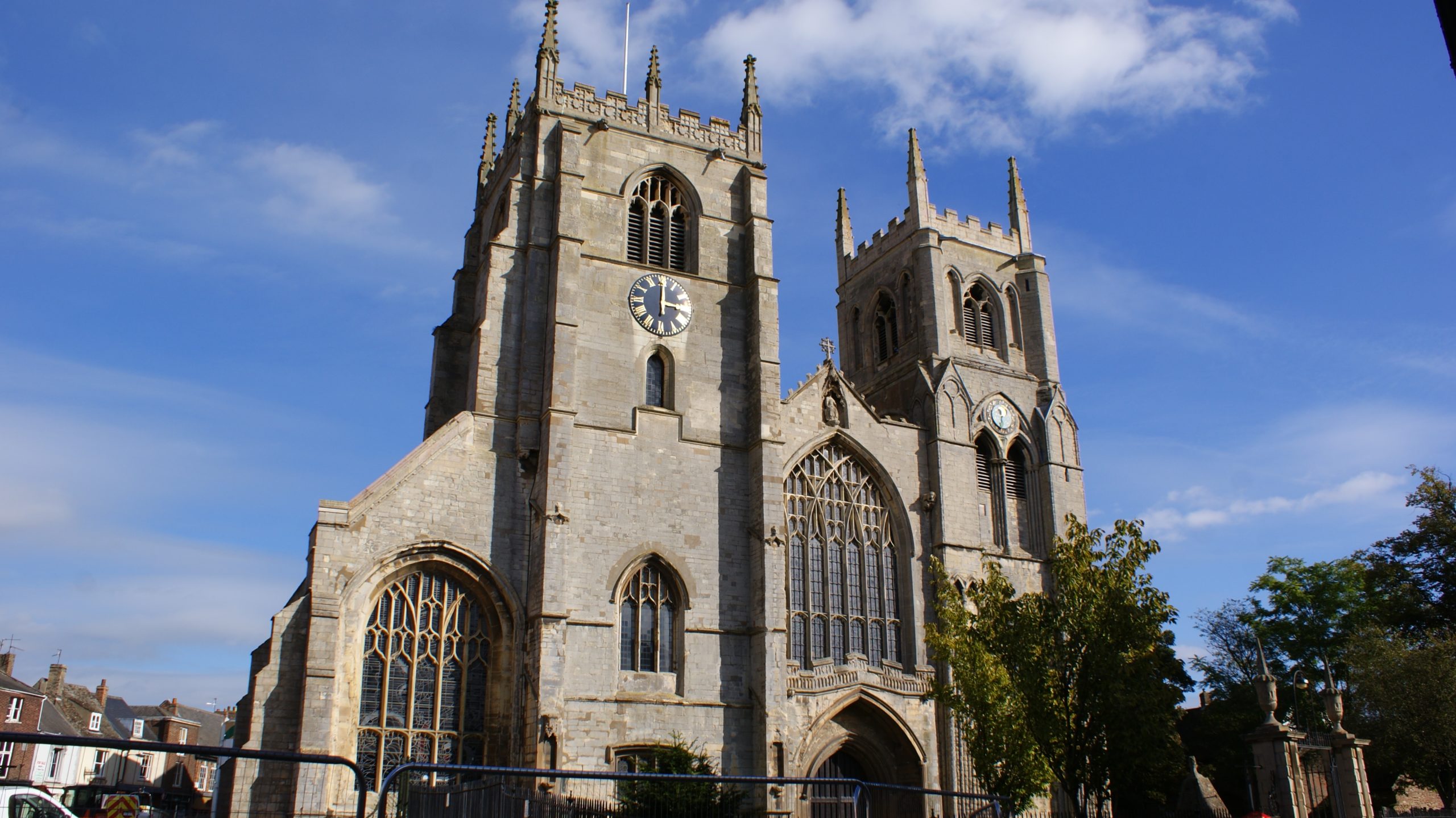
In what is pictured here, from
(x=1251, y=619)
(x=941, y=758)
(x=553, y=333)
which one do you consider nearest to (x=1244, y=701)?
(x=1251, y=619)

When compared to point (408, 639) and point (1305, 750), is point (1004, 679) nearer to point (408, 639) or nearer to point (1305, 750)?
point (1305, 750)

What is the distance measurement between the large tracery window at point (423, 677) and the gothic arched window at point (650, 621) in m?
2.96

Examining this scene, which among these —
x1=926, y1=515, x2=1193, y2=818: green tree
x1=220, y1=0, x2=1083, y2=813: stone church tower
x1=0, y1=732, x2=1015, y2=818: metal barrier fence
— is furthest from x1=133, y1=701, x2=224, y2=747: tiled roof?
x1=926, y1=515, x2=1193, y2=818: green tree

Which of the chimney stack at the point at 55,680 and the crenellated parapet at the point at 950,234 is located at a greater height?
the crenellated parapet at the point at 950,234

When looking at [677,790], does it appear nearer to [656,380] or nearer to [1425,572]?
[656,380]

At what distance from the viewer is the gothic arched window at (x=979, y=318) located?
3228cm

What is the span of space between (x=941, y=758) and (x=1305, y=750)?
7.75m

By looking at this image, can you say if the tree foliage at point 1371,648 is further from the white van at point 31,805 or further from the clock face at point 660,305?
the white van at point 31,805

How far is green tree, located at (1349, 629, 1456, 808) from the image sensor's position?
90.8 ft

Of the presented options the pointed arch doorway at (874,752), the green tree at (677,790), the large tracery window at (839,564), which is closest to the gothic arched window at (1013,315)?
the large tracery window at (839,564)

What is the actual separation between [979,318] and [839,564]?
32.4ft

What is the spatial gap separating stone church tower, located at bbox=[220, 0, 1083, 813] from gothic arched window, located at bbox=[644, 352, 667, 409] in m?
0.06

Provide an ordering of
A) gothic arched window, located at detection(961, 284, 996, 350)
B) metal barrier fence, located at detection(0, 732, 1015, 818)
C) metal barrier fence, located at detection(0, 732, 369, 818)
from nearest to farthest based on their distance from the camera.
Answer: metal barrier fence, located at detection(0, 732, 369, 818) < metal barrier fence, located at detection(0, 732, 1015, 818) < gothic arched window, located at detection(961, 284, 996, 350)

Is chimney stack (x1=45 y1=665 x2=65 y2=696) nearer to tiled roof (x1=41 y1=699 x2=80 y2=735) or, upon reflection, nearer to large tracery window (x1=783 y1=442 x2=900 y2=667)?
→ tiled roof (x1=41 y1=699 x2=80 y2=735)
